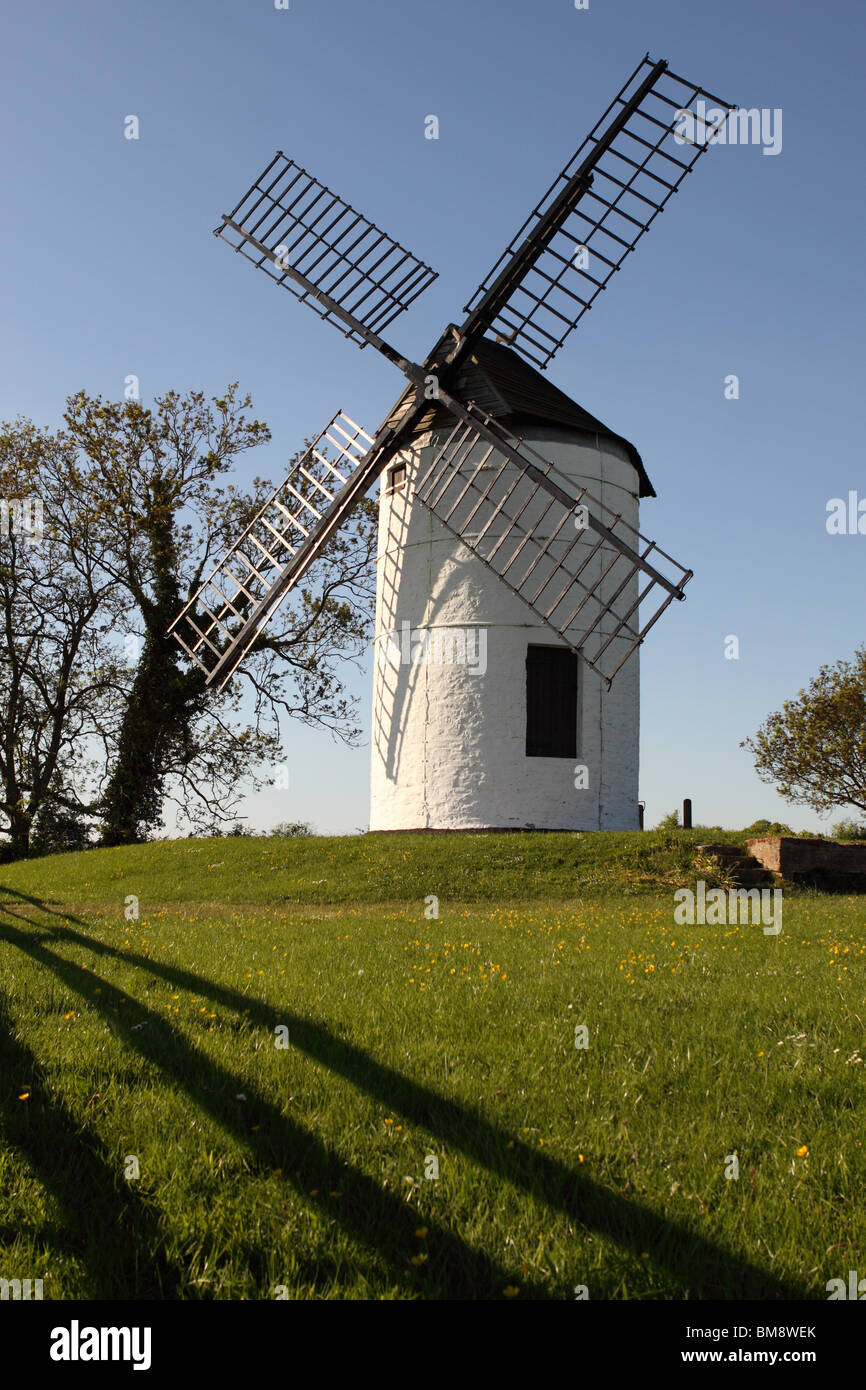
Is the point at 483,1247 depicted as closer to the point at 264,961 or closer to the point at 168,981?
the point at 168,981

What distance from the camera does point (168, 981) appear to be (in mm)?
8242

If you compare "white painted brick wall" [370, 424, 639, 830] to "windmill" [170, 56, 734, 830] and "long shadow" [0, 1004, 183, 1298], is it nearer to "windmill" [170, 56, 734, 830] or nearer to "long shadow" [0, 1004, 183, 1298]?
"windmill" [170, 56, 734, 830]

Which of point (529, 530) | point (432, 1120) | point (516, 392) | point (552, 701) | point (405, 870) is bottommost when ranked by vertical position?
point (432, 1120)

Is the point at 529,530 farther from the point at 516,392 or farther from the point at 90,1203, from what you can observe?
the point at 90,1203

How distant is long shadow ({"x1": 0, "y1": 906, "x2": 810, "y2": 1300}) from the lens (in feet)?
12.4

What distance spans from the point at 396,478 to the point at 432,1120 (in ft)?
59.4

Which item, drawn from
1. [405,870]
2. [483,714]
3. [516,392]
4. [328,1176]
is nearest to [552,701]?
[483,714]

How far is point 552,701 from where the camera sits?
2031 centimetres

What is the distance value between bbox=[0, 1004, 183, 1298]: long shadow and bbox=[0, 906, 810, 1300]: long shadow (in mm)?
1393

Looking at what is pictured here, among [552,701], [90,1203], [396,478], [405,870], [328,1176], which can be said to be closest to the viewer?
[90,1203]

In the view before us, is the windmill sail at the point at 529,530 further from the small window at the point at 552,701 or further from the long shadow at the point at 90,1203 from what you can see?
the long shadow at the point at 90,1203
